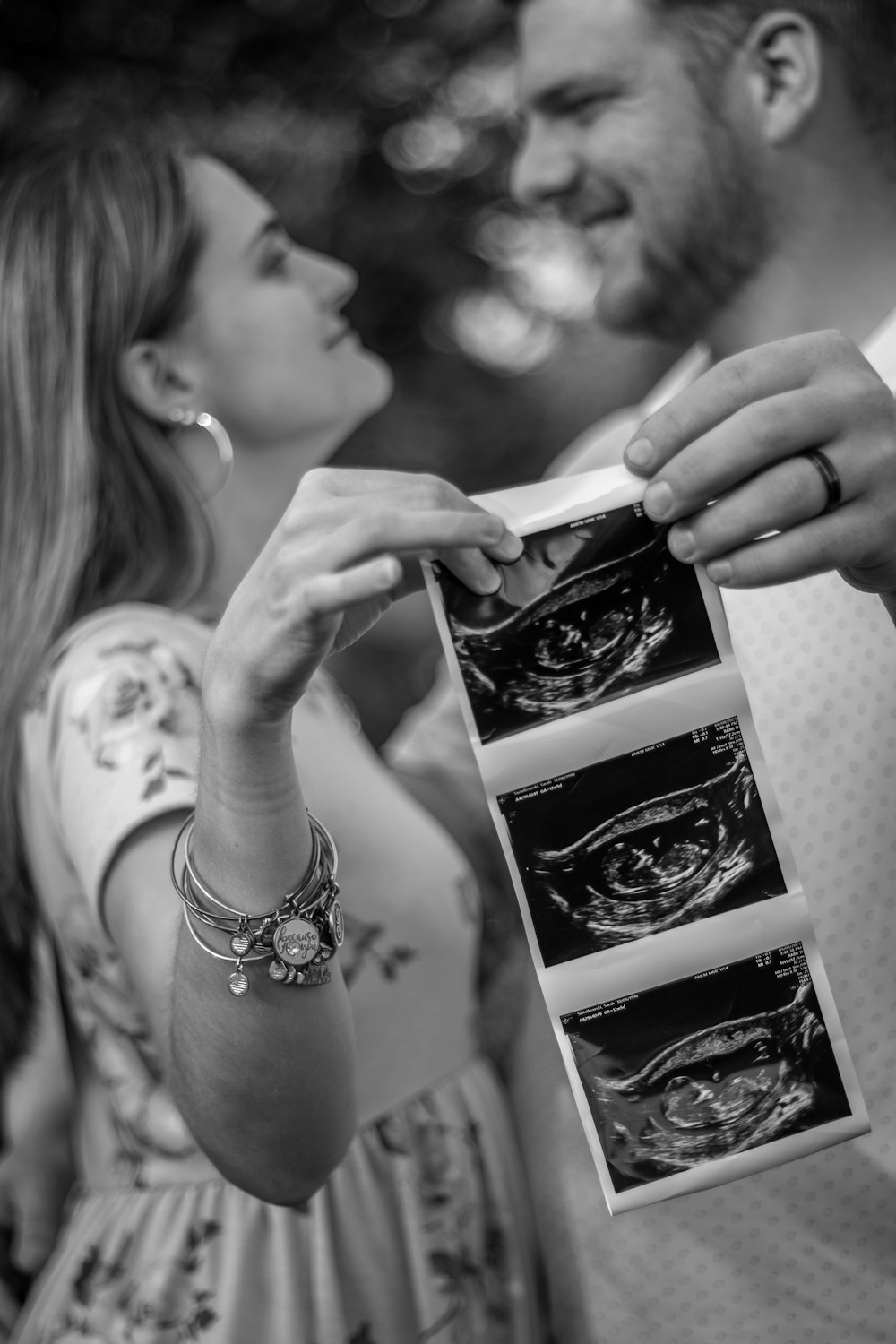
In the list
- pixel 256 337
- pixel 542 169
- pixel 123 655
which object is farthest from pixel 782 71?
pixel 123 655

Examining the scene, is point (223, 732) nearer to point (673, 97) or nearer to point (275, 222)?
point (275, 222)

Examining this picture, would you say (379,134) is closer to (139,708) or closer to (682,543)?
(139,708)

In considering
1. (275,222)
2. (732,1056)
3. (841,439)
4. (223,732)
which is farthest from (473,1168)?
(275,222)

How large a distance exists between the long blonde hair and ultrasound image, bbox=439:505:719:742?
31.3 inches

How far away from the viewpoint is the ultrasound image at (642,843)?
42.0 inches

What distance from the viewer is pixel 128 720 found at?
53.3 inches

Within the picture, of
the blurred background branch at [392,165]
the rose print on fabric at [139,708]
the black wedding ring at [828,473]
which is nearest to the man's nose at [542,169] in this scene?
the blurred background branch at [392,165]

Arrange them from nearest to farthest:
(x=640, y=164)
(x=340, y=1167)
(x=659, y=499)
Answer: (x=659, y=499) → (x=340, y=1167) → (x=640, y=164)

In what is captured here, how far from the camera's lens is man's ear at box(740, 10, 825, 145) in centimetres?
186

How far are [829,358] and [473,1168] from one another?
1.19 metres

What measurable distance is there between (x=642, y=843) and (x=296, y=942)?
0.34 m

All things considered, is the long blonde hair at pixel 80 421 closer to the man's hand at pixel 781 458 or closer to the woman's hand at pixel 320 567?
the woman's hand at pixel 320 567

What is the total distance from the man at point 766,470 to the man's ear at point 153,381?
2.44ft

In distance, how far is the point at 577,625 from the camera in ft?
3.53
